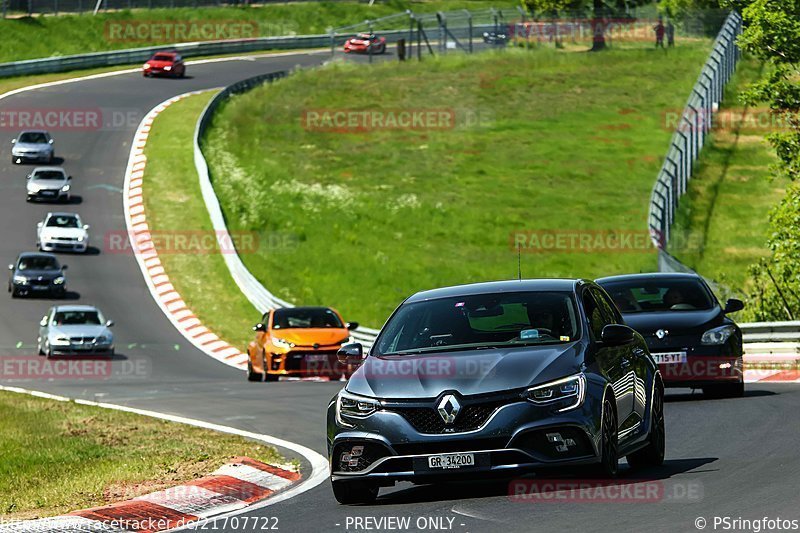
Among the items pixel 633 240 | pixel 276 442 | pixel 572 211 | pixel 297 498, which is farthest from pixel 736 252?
pixel 297 498

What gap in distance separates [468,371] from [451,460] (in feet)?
2.11

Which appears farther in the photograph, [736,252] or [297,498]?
[736,252]

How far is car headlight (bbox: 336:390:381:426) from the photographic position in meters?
10.8

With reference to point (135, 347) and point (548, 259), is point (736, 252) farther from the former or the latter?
point (135, 347)

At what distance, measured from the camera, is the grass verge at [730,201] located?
42.5 meters

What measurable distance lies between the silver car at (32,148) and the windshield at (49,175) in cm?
445

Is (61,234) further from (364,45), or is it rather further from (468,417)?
(364,45)

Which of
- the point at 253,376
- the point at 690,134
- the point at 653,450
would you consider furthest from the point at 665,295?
the point at 690,134

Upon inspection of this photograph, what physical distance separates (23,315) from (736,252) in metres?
19.7

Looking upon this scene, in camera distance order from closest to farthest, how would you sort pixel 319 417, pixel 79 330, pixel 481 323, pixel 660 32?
pixel 481 323 < pixel 319 417 < pixel 79 330 < pixel 660 32

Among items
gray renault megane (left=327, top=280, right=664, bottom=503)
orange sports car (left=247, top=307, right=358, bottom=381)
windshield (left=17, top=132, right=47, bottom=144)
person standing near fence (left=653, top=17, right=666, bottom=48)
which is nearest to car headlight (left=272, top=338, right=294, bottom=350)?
orange sports car (left=247, top=307, right=358, bottom=381)

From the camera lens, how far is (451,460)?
1054 centimetres

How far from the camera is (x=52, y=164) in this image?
Result: 184ft

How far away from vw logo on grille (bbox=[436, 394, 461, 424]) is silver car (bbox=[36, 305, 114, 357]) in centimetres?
2271
